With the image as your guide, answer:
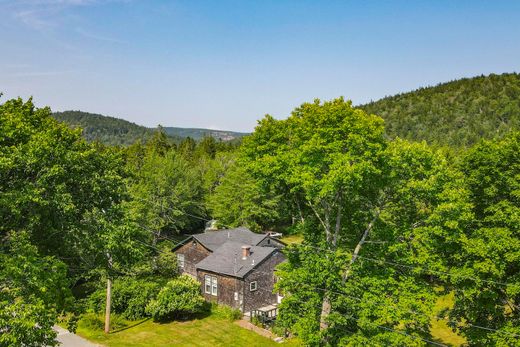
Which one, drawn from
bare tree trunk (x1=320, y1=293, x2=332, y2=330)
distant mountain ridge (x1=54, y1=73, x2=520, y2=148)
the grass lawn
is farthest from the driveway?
distant mountain ridge (x1=54, y1=73, x2=520, y2=148)

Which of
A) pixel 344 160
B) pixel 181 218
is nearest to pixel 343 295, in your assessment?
pixel 344 160

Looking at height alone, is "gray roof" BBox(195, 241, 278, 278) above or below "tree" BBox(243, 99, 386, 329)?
below

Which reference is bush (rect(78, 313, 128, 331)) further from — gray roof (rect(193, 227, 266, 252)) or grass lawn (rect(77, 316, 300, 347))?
gray roof (rect(193, 227, 266, 252))

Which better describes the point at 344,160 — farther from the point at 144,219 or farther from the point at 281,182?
the point at 144,219

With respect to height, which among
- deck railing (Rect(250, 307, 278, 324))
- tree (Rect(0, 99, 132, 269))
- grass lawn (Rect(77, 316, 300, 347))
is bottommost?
grass lawn (Rect(77, 316, 300, 347))

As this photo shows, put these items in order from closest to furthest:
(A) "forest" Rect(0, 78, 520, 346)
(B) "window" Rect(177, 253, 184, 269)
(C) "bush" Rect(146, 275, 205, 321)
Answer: (A) "forest" Rect(0, 78, 520, 346) < (C) "bush" Rect(146, 275, 205, 321) < (B) "window" Rect(177, 253, 184, 269)

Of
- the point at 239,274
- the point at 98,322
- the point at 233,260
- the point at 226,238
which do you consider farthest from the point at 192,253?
the point at 98,322

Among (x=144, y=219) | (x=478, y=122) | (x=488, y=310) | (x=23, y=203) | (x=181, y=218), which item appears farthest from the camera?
(x=478, y=122)
